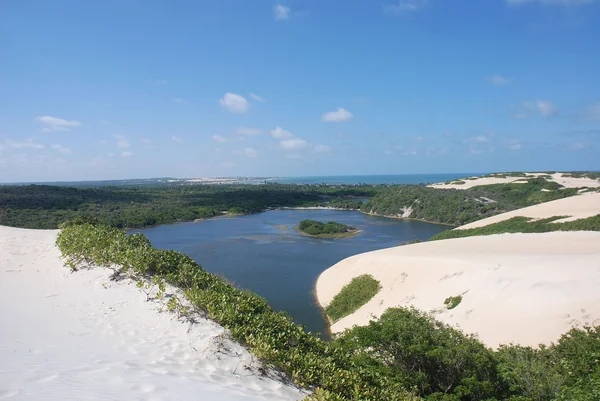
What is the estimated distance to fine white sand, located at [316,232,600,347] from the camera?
11.6 m

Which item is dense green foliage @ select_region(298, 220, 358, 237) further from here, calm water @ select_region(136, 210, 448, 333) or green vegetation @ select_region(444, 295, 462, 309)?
green vegetation @ select_region(444, 295, 462, 309)

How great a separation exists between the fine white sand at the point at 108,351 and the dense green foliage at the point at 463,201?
59782 millimetres

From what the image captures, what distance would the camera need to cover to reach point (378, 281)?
2233cm

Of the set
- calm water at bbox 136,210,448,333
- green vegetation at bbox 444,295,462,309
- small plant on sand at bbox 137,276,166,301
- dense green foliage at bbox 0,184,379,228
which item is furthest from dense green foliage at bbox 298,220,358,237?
small plant on sand at bbox 137,276,166,301

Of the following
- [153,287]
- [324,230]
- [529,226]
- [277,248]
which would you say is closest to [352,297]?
[153,287]

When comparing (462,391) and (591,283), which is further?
(591,283)

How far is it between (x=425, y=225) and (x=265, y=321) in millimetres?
58542

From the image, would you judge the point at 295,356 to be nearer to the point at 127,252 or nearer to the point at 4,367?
the point at 4,367

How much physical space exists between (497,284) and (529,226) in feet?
74.1

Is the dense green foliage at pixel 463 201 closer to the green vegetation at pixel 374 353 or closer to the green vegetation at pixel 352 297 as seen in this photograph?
the green vegetation at pixel 352 297

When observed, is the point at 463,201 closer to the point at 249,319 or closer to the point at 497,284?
the point at 497,284

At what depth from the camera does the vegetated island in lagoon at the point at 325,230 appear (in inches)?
1987

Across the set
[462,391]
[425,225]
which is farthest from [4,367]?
[425,225]

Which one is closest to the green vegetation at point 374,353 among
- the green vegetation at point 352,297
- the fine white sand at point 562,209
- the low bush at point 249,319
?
the low bush at point 249,319
